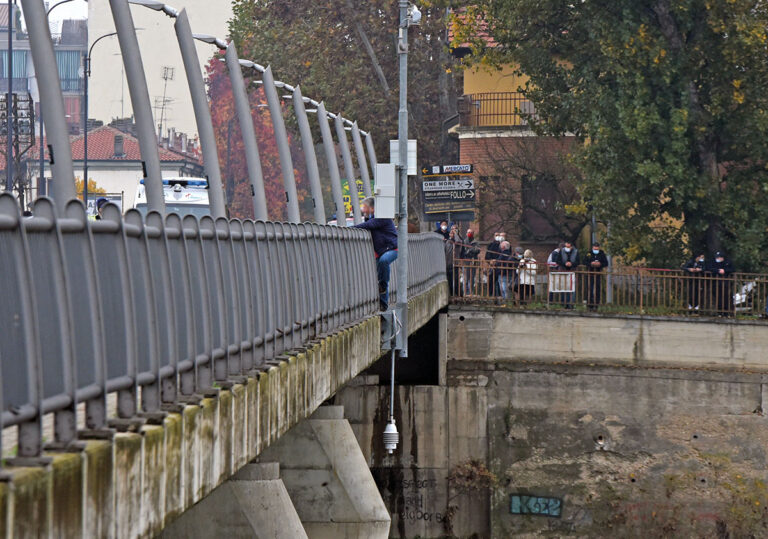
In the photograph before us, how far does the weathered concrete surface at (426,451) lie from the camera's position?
1307 inches

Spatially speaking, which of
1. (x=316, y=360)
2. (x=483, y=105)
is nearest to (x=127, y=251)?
(x=316, y=360)

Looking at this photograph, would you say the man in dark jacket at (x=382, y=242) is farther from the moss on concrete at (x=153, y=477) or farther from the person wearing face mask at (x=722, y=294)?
the person wearing face mask at (x=722, y=294)

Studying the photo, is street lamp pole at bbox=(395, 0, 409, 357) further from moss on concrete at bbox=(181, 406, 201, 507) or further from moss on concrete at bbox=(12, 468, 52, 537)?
moss on concrete at bbox=(12, 468, 52, 537)

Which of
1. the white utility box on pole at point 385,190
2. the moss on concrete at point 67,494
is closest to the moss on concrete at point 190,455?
the moss on concrete at point 67,494

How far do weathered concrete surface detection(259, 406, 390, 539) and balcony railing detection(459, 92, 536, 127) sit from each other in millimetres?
31299

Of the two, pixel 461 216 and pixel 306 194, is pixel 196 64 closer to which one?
pixel 461 216

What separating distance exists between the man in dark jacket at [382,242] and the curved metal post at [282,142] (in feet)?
2.95

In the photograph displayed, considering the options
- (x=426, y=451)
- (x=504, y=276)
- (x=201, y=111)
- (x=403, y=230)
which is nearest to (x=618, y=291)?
(x=504, y=276)

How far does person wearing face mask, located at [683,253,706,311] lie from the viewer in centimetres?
3472

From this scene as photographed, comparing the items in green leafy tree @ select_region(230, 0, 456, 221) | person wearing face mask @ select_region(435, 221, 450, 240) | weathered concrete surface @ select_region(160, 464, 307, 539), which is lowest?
weathered concrete surface @ select_region(160, 464, 307, 539)

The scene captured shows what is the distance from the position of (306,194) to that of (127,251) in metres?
79.4

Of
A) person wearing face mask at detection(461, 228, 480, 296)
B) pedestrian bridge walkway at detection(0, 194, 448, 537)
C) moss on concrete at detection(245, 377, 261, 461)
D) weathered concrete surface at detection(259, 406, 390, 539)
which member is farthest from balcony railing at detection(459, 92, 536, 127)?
moss on concrete at detection(245, 377, 261, 461)

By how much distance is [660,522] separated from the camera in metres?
32.8

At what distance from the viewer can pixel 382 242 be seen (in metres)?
20.4
